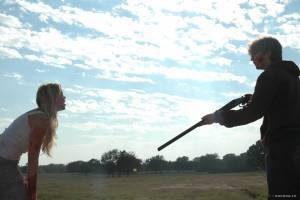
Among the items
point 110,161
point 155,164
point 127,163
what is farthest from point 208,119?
point 155,164

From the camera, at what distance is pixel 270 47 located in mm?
5371

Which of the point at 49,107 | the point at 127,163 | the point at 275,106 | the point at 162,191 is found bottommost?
the point at 162,191

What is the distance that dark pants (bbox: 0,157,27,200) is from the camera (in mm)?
5559

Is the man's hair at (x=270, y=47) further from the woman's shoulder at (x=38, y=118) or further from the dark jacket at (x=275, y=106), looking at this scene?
the woman's shoulder at (x=38, y=118)

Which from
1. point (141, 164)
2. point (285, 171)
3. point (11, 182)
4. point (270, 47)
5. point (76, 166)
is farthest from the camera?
point (76, 166)

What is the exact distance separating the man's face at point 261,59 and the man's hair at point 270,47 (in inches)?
1.3

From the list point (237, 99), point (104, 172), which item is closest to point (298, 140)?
point (237, 99)

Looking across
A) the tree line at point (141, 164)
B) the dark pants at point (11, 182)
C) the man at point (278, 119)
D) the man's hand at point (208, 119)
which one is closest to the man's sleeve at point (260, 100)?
the man at point (278, 119)

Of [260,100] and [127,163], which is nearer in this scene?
[260,100]

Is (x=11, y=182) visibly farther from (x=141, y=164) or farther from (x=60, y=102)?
(x=141, y=164)

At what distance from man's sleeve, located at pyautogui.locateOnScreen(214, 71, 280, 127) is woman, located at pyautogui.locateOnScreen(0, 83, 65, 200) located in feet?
7.10

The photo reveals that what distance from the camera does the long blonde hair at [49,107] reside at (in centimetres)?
589

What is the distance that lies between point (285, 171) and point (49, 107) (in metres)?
2.76

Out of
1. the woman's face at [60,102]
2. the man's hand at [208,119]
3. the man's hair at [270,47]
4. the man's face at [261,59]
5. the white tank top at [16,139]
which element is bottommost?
the white tank top at [16,139]
